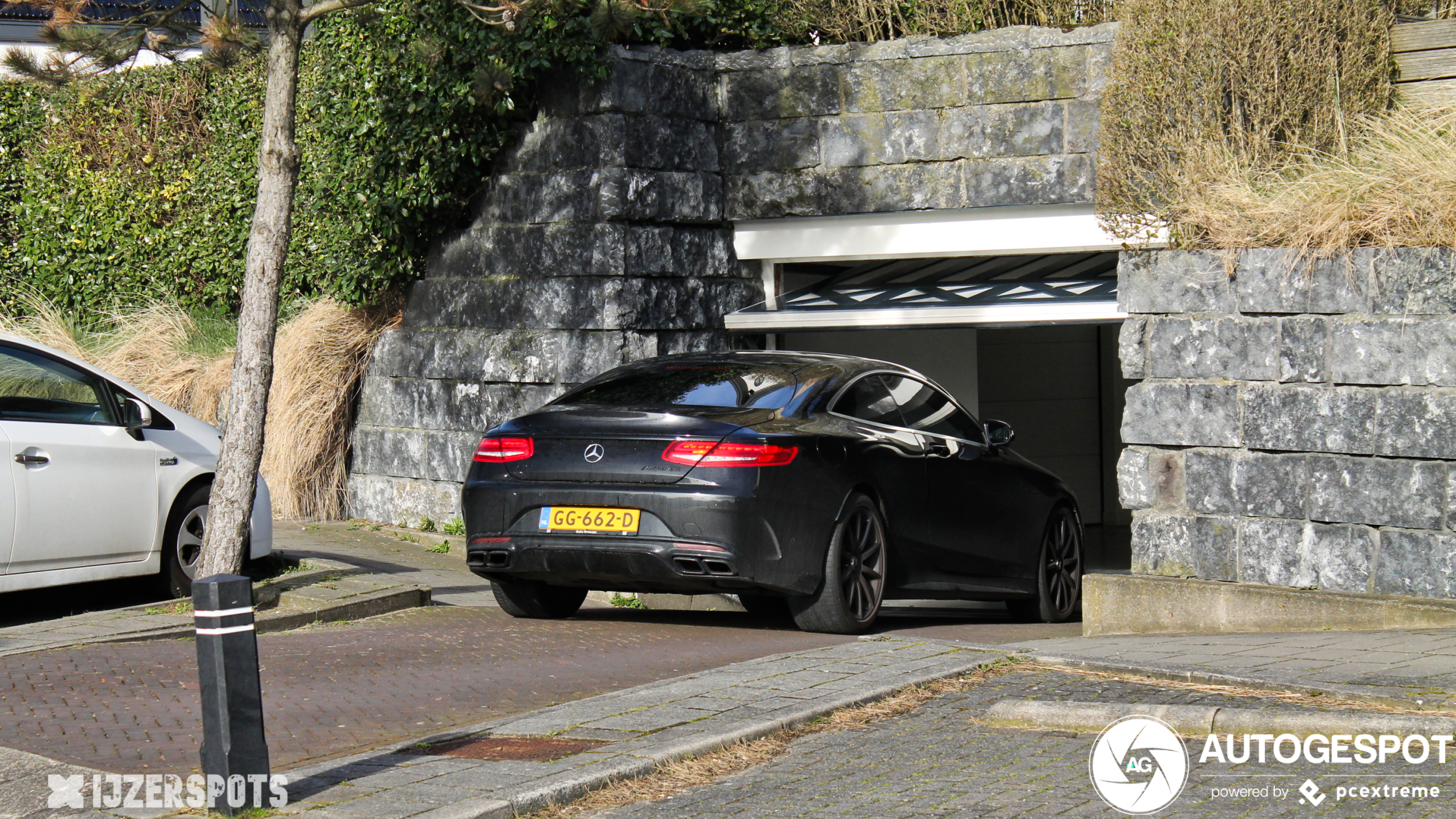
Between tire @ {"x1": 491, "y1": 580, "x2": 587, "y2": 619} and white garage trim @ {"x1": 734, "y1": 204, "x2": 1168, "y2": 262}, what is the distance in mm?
4036

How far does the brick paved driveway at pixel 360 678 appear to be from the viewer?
5.68 m

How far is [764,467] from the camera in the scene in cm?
756

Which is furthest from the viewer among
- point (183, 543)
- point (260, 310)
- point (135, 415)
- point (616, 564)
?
point (183, 543)

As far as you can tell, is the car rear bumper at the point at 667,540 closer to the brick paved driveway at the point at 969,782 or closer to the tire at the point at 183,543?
the brick paved driveway at the point at 969,782

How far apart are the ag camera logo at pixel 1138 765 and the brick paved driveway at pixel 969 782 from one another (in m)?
0.04

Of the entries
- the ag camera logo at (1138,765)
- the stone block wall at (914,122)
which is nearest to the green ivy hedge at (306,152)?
the stone block wall at (914,122)

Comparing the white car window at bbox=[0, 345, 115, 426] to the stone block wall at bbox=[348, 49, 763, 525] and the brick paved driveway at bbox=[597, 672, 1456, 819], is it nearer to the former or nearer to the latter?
the stone block wall at bbox=[348, 49, 763, 525]

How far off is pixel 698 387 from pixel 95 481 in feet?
10.5

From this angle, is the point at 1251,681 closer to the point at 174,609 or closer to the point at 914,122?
the point at 174,609

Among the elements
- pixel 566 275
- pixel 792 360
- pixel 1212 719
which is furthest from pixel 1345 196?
pixel 566 275

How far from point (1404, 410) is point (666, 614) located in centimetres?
416

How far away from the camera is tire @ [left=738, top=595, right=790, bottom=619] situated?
29.6ft

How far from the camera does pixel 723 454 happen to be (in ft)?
24.8

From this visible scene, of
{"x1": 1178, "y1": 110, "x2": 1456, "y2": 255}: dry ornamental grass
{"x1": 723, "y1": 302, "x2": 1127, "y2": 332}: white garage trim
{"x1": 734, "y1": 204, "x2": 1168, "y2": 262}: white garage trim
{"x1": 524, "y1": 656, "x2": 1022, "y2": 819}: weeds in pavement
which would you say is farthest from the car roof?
{"x1": 734, "y1": 204, "x2": 1168, "y2": 262}: white garage trim
